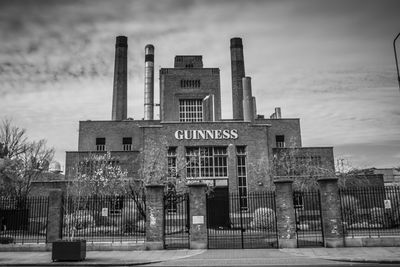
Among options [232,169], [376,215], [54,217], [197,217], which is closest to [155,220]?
[197,217]

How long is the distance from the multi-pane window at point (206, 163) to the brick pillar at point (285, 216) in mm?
15570

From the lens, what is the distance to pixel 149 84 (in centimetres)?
5091

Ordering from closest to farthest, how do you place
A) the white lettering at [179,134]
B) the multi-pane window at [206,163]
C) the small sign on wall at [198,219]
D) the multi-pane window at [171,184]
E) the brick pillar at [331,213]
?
1. the brick pillar at [331,213]
2. the small sign on wall at [198,219]
3. the multi-pane window at [171,184]
4. the multi-pane window at [206,163]
5. the white lettering at [179,134]

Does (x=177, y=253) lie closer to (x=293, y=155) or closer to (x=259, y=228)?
(x=259, y=228)

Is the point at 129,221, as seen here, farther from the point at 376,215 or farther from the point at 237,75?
the point at 237,75

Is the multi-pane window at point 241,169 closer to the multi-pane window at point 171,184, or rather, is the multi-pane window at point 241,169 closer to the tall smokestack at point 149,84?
the multi-pane window at point 171,184

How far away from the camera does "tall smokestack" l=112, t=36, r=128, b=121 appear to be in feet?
155

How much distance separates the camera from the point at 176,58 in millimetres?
51031

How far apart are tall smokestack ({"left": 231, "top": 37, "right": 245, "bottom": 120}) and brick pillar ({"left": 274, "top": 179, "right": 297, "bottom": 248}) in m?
28.2

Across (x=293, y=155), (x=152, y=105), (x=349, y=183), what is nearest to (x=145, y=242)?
(x=293, y=155)

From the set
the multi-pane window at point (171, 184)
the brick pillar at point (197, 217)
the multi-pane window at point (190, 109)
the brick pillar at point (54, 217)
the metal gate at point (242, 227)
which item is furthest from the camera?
the multi-pane window at point (190, 109)

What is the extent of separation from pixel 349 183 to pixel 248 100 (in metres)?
14.5

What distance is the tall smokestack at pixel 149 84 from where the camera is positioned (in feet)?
165

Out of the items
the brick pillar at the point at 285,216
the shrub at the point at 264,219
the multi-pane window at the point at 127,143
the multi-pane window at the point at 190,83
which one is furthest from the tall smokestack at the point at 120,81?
the brick pillar at the point at 285,216
